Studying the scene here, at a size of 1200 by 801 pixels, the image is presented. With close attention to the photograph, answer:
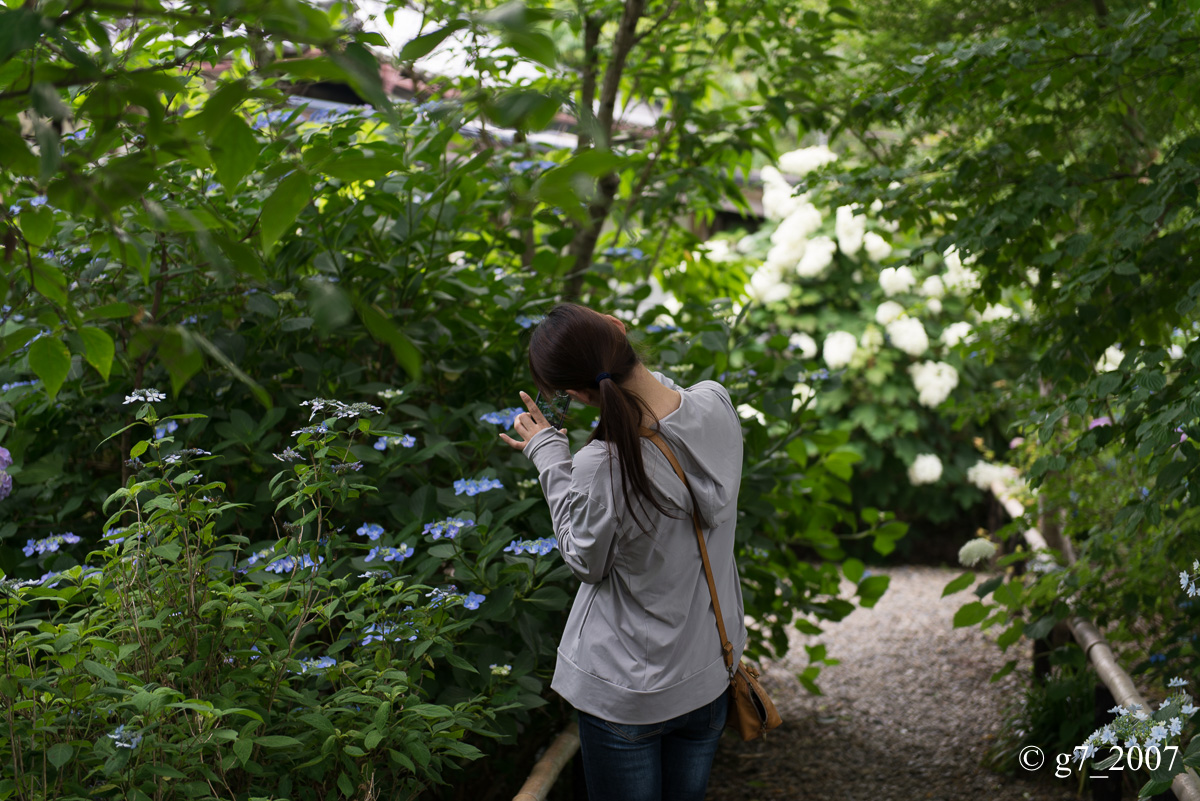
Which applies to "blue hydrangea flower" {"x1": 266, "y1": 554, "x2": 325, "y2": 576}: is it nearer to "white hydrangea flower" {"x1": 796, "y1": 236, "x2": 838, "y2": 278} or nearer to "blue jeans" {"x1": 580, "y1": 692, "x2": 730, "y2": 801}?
"blue jeans" {"x1": 580, "y1": 692, "x2": 730, "y2": 801}

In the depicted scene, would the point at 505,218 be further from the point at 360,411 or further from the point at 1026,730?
the point at 1026,730

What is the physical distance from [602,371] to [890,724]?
2.73 meters

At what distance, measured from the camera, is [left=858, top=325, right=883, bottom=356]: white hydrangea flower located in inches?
245

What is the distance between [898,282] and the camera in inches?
242

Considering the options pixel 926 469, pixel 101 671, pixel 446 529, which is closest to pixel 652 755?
pixel 446 529

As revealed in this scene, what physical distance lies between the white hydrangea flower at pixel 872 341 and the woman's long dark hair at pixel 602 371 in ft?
15.9

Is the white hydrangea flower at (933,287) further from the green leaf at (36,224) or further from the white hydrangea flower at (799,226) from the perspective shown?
the green leaf at (36,224)

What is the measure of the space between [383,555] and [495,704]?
37 cm

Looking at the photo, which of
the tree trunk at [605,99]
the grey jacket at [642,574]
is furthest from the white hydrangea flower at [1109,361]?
the tree trunk at [605,99]

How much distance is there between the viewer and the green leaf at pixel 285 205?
2.60ft

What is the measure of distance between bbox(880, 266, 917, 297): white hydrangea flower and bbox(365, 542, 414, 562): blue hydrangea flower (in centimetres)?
469

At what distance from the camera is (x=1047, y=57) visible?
2.54m

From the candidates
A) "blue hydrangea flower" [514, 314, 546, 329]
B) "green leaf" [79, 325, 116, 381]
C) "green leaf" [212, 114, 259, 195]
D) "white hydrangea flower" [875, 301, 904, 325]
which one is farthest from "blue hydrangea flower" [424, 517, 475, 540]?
"white hydrangea flower" [875, 301, 904, 325]

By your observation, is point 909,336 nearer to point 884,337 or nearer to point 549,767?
point 884,337
